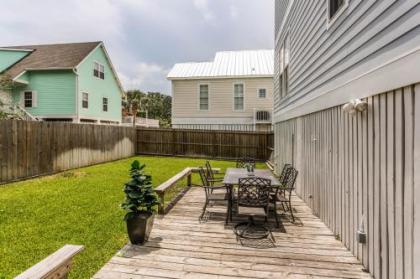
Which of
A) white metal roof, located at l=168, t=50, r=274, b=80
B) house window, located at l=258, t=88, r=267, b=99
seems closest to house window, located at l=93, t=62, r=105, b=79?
white metal roof, located at l=168, t=50, r=274, b=80

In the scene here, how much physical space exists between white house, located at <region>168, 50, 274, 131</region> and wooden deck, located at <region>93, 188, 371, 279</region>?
558 inches

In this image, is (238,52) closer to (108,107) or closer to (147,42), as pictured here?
(147,42)

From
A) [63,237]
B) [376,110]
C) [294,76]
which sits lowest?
[63,237]

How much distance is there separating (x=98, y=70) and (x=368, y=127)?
71.1ft

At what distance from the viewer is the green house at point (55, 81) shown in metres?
18.3

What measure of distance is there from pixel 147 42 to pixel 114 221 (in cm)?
1747

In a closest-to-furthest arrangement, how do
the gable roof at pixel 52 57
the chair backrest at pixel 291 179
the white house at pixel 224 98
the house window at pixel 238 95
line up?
the chair backrest at pixel 291 179 → the gable roof at pixel 52 57 → the white house at pixel 224 98 → the house window at pixel 238 95

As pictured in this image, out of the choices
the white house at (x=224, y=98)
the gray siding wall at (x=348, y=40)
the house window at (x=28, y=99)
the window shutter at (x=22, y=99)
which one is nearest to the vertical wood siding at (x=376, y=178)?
the gray siding wall at (x=348, y=40)

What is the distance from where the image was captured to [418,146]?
2.20 metres

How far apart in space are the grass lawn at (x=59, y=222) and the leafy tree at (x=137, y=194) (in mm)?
621

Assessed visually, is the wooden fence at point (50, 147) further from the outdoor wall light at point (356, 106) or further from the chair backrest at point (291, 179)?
the outdoor wall light at point (356, 106)

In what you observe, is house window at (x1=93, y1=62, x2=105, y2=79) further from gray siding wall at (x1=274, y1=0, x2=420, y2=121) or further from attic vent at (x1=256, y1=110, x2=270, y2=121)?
gray siding wall at (x1=274, y1=0, x2=420, y2=121)

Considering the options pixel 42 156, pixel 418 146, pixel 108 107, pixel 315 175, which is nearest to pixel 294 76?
pixel 315 175

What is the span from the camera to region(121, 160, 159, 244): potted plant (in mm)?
3893
